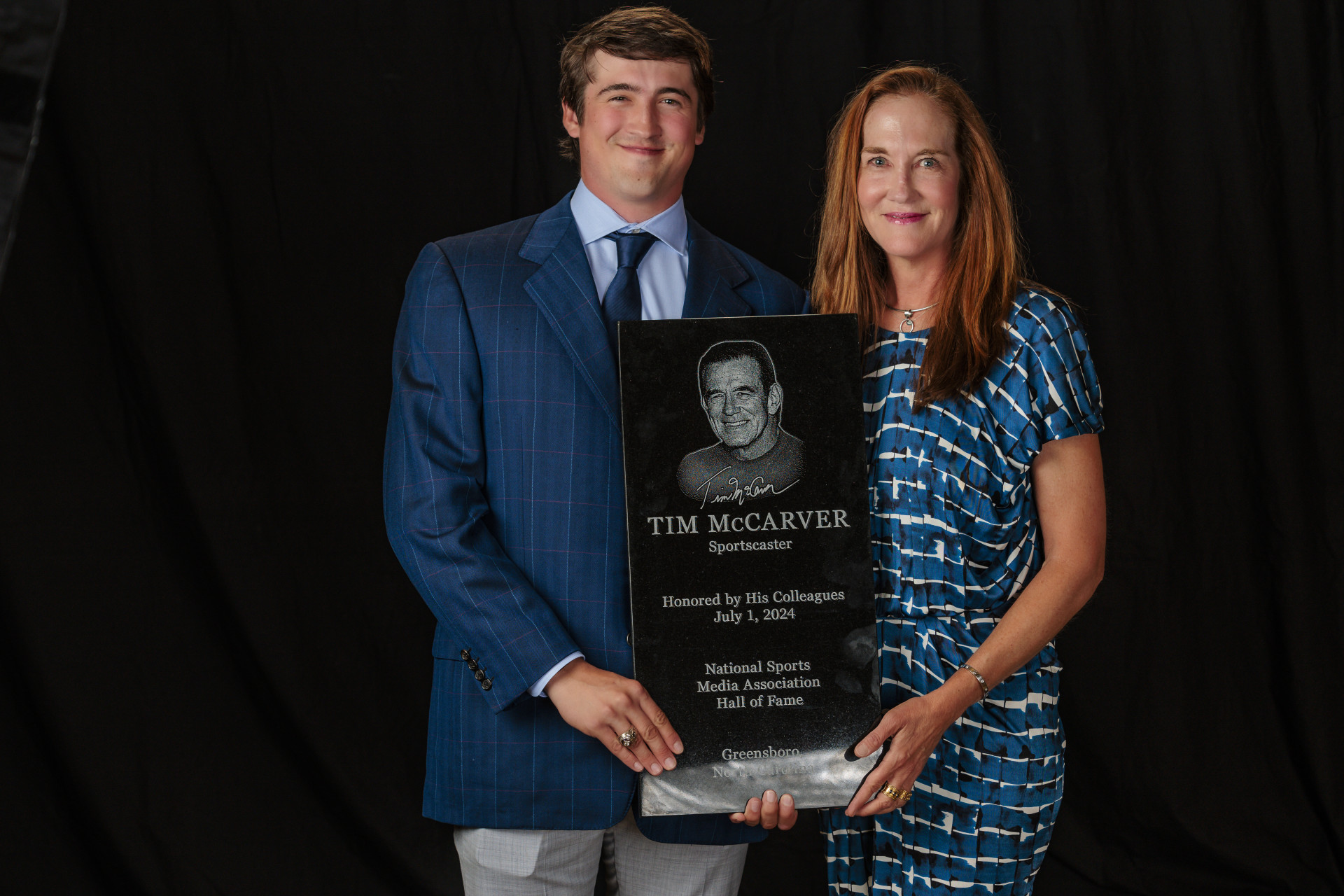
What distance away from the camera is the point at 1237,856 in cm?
280

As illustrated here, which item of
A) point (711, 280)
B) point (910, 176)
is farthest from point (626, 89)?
point (910, 176)

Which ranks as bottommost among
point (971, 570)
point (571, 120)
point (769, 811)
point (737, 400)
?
point (769, 811)

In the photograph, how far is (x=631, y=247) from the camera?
161 cm

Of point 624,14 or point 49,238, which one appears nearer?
point 624,14

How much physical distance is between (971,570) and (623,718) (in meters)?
0.52

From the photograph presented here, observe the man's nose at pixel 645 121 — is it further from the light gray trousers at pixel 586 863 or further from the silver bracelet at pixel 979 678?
the light gray trousers at pixel 586 863

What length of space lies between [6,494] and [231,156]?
881 mm

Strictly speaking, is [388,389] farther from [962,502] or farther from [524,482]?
[962,502]

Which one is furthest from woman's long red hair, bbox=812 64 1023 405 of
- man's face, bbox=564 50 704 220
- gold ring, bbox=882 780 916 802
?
gold ring, bbox=882 780 916 802

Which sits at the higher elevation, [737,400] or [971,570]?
[737,400]

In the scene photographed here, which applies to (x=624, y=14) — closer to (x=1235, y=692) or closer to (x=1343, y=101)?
(x=1343, y=101)

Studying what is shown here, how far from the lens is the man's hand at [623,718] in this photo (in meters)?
1.40

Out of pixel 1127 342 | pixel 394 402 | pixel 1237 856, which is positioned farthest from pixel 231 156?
pixel 1237 856

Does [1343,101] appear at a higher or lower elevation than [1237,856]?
higher
